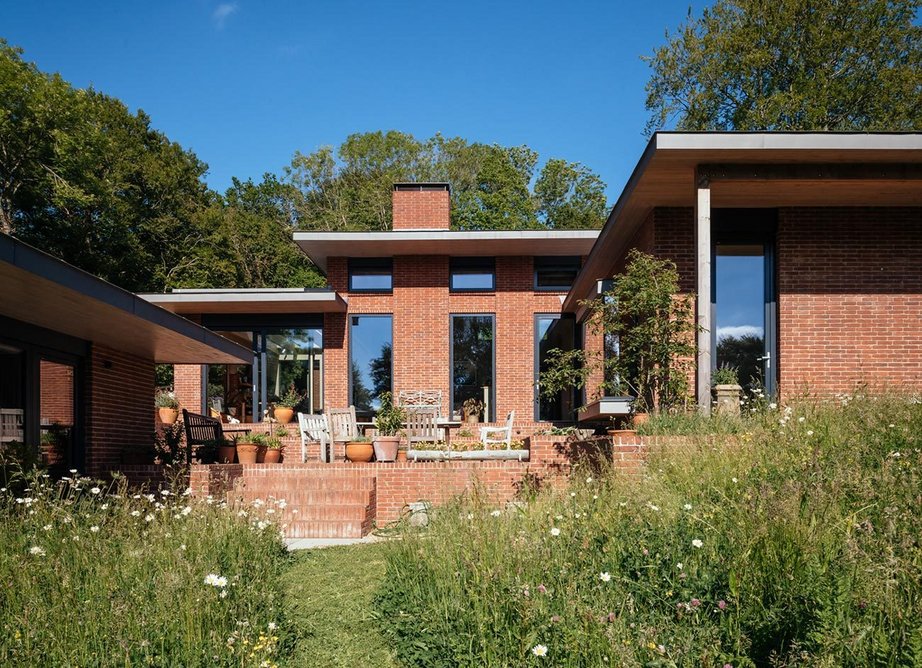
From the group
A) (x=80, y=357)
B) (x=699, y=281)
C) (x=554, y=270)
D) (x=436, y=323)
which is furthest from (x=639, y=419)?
(x=554, y=270)

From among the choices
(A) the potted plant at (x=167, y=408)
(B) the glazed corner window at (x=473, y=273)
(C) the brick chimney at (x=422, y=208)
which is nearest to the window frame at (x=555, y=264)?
(B) the glazed corner window at (x=473, y=273)

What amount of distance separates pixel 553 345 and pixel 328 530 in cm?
984

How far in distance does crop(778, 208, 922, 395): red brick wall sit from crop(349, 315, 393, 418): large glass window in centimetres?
907

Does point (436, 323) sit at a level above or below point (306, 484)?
above

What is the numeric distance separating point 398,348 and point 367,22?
46.5 feet

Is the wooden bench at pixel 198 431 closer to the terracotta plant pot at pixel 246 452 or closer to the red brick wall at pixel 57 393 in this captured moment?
the terracotta plant pot at pixel 246 452

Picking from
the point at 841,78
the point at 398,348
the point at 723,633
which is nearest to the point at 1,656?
the point at 723,633

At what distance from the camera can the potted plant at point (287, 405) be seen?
17672 millimetres

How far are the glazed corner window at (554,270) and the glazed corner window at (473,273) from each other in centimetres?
106

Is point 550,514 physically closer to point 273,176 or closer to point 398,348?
point 398,348

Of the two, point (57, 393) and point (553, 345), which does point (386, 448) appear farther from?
point (553, 345)

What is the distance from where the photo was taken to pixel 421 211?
60.0 feet

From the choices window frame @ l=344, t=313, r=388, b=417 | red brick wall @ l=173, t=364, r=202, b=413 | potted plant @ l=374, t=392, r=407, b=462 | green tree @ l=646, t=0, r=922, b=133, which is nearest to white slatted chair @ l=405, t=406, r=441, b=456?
potted plant @ l=374, t=392, r=407, b=462

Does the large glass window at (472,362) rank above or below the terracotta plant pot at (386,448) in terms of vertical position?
above
